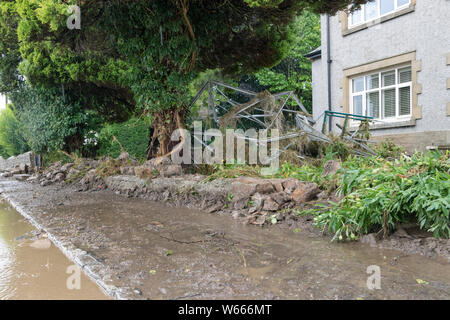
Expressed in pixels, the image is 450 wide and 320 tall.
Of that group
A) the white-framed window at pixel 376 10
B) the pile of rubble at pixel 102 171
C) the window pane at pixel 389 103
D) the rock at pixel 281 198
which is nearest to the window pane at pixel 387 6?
the white-framed window at pixel 376 10

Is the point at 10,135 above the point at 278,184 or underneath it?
above

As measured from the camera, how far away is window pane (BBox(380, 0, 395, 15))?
9.05 metres

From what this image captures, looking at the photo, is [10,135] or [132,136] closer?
[132,136]

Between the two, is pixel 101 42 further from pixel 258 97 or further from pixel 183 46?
pixel 258 97

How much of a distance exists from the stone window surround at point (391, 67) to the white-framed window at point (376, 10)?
4.55ft

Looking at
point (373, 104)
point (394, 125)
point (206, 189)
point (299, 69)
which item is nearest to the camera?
point (206, 189)

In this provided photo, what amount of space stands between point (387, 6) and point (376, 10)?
0.35 metres

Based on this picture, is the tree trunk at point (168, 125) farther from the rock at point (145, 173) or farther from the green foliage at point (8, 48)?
the green foliage at point (8, 48)

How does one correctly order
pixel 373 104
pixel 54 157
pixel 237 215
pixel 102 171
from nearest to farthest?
1. pixel 237 215
2. pixel 102 171
3. pixel 373 104
4. pixel 54 157

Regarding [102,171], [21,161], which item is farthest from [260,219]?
[21,161]

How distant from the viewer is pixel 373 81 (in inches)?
384

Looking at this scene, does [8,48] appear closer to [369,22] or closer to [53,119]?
[53,119]

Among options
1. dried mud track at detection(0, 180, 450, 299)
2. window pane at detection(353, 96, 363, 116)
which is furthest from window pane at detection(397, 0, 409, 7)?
dried mud track at detection(0, 180, 450, 299)
